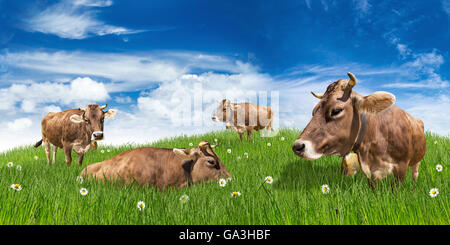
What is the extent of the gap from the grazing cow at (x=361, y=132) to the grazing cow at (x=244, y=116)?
959 centimetres

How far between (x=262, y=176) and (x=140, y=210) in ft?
9.39

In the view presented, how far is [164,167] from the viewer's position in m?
5.96

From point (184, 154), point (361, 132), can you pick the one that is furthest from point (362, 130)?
point (184, 154)

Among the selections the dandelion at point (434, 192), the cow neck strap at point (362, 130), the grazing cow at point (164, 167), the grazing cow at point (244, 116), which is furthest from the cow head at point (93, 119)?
the dandelion at point (434, 192)

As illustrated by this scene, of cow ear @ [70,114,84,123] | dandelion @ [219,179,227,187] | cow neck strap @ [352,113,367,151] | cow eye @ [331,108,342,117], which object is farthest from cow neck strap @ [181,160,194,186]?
cow ear @ [70,114,84,123]

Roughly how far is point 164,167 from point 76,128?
5.37 m

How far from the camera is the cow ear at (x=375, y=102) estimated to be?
428 cm

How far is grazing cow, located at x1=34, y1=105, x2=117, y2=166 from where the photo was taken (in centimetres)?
921

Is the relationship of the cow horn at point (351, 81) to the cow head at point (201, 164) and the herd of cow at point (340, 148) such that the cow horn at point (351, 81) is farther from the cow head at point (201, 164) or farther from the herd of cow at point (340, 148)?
the cow head at point (201, 164)

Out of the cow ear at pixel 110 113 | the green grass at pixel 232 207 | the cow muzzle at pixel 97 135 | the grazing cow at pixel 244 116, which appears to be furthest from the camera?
the grazing cow at pixel 244 116

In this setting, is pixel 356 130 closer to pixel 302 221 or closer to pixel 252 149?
pixel 302 221

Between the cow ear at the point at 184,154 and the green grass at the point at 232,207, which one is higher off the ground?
the cow ear at the point at 184,154

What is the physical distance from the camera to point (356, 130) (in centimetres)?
441
